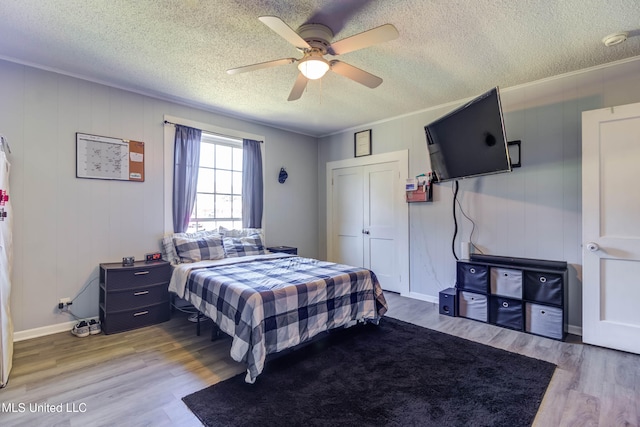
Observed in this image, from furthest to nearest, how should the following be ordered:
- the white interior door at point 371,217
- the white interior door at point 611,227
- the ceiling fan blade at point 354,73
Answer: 1. the white interior door at point 371,217
2. the white interior door at point 611,227
3. the ceiling fan blade at point 354,73

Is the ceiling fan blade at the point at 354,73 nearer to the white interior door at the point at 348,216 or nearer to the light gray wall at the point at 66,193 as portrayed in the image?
the light gray wall at the point at 66,193

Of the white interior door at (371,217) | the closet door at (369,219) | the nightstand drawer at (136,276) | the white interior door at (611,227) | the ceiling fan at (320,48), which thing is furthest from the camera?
the closet door at (369,219)

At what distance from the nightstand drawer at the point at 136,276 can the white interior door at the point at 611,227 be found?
13.5 feet

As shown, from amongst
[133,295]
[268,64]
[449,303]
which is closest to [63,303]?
[133,295]

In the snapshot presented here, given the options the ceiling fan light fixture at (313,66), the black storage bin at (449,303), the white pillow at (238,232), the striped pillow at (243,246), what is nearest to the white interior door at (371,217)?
the black storage bin at (449,303)

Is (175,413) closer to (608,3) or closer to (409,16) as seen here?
(409,16)

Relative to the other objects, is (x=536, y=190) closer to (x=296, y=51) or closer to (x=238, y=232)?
(x=296, y=51)

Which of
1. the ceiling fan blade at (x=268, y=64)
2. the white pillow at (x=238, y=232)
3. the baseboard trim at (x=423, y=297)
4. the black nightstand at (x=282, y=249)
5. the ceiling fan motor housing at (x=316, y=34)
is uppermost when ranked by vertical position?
the ceiling fan motor housing at (x=316, y=34)

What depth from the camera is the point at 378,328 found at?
3152 millimetres

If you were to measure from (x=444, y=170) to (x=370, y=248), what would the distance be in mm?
1799

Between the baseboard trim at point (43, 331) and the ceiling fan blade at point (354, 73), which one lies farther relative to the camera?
the baseboard trim at point (43, 331)

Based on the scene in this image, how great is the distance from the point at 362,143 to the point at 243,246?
245cm

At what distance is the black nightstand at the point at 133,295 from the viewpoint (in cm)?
298

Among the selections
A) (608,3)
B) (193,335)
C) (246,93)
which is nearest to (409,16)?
(608,3)
